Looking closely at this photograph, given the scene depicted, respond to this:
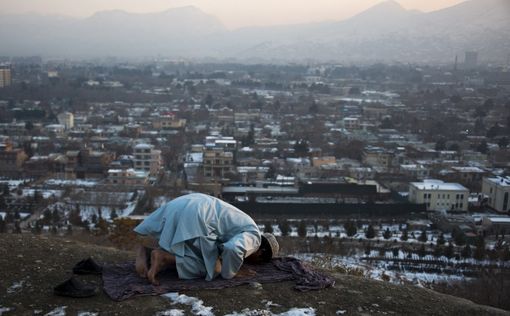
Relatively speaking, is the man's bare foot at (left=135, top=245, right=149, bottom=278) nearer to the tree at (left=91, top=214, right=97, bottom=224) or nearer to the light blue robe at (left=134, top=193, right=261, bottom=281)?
the light blue robe at (left=134, top=193, right=261, bottom=281)

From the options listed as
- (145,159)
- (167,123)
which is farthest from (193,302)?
(167,123)

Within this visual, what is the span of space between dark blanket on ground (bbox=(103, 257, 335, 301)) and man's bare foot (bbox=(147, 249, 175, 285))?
0.14 ft

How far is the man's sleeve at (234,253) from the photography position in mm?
3307

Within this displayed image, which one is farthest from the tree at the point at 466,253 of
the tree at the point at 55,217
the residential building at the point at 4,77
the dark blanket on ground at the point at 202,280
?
the residential building at the point at 4,77

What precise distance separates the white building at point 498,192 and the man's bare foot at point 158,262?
9.87 meters

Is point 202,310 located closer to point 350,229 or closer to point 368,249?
point 368,249

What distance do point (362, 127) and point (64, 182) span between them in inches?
449

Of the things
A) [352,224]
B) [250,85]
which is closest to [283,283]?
[352,224]

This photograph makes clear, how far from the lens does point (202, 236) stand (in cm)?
333

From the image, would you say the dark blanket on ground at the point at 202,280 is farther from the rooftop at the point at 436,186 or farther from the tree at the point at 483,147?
the tree at the point at 483,147

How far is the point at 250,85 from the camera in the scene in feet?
121

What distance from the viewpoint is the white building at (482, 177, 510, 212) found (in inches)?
465

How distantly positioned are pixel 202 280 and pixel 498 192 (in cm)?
990

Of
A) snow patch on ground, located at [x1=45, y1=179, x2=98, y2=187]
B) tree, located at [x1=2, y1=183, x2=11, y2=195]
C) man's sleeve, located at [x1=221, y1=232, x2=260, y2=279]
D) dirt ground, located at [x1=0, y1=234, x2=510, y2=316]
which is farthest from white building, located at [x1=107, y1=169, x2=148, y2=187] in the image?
man's sleeve, located at [x1=221, y1=232, x2=260, y2=279]
